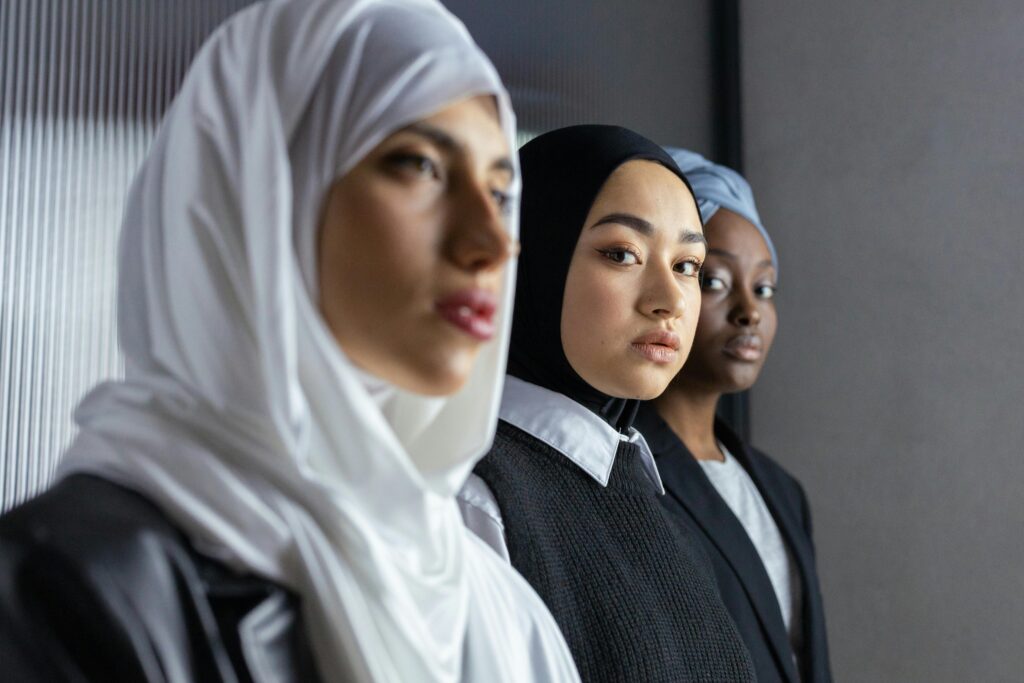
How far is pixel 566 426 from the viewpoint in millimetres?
1311

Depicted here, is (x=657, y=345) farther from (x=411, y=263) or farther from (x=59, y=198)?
(x=59, y=198)

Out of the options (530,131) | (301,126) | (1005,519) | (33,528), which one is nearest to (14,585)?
(33,528)

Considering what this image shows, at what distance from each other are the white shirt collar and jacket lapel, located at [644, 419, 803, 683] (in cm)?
40

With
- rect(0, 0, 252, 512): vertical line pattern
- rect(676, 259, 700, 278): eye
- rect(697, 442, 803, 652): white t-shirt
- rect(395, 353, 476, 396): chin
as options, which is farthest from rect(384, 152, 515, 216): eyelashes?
rect(697, 442, 803, 652): white t-shirt

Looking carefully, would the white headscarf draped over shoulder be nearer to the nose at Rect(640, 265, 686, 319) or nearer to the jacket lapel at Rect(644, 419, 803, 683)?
the nose at Rect(640, 265, 686, 319)

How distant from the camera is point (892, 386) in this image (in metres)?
2.45

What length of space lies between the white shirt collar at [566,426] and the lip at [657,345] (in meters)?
0.10

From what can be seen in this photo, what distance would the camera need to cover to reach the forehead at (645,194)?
1.34 metres

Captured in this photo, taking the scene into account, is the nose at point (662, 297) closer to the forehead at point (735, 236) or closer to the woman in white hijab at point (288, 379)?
the woman in white hijab at point (288, 379)

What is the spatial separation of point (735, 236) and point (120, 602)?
58.4 inches

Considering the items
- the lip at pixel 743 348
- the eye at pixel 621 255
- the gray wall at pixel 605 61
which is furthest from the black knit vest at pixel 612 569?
the gray wall at pixel 605 61

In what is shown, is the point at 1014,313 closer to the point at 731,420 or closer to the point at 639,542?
the point at 731,420

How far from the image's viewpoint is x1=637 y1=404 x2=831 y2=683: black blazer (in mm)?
1640

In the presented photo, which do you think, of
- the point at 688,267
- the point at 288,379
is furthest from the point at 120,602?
the point at 688,267
